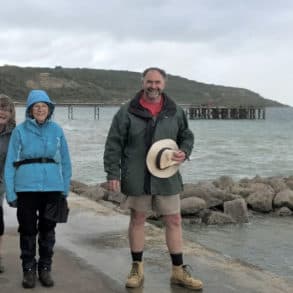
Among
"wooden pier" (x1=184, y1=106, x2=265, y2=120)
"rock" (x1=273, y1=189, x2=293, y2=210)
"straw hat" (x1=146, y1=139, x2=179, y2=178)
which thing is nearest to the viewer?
"straw hat" (x1=146, y1=139, x2=179, y2=178)

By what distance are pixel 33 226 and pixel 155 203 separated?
1.01 metres

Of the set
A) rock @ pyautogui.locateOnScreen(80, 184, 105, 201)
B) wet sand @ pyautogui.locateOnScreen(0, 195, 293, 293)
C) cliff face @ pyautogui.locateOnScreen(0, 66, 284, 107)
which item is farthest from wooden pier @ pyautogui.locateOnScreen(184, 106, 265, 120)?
wet sand @ pyautogui.locateOnScreen(0, 195, 293, 293)

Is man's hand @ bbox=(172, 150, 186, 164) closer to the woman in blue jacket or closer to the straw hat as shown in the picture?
the straw hat

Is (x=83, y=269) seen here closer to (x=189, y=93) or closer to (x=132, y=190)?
(x=132, y=190)

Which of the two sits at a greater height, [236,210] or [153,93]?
[153,93]

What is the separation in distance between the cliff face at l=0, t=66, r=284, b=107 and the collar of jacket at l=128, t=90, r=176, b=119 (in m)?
157

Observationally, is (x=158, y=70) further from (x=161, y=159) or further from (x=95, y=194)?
(x=95, y=194)

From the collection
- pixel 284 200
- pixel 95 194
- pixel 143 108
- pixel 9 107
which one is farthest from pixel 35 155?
pixel 284 200

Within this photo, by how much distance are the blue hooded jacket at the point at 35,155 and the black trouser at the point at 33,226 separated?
0.09 m

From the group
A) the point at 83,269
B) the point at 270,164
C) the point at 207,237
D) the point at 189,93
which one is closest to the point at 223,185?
the point at 207,237

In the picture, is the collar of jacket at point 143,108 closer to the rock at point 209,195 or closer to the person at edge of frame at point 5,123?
the person at edge of frame at point 5,123

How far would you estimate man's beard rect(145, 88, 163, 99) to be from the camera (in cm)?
504

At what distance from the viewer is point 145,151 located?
5.05m

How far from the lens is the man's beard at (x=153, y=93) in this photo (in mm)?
5043
